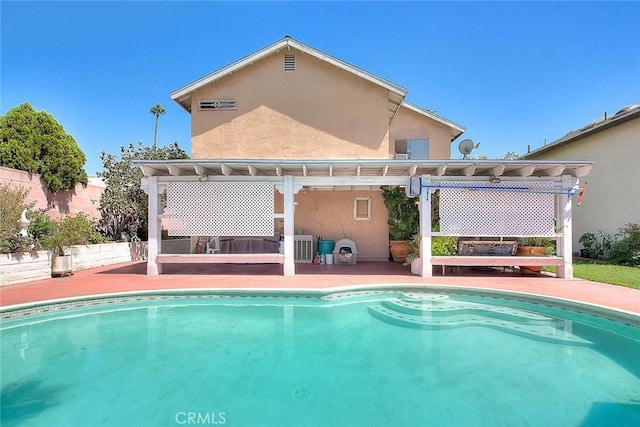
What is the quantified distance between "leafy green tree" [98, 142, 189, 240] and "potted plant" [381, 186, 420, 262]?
39.5ft

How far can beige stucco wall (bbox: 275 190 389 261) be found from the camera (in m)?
15.3

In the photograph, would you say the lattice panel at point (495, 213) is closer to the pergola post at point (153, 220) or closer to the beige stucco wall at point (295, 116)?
the beige stucco wall at point (295, 116)

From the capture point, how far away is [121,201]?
627 inches

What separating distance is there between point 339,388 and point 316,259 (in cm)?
962

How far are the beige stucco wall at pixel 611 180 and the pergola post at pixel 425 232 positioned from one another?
10549mm

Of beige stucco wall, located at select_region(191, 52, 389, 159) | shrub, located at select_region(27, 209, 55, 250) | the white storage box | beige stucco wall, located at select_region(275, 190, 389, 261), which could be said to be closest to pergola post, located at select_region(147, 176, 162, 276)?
shrub, located at select_region(27, 209, 55, 250)

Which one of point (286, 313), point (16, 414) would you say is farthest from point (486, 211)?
point (16, 414)

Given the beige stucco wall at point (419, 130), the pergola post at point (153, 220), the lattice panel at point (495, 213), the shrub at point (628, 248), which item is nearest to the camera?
the lattice panel at point (495, 213)

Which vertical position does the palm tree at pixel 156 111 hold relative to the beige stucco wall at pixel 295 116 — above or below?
above

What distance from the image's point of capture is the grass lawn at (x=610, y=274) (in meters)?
A: 9.91

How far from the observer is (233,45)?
17922 millimetres

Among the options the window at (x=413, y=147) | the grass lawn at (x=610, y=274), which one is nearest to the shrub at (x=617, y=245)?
the grass lawn at (x=610, y=274)

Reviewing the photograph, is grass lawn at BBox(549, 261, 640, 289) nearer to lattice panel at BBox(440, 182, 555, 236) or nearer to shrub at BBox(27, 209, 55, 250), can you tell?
lattice panel at BBox(440, 182, 555, 236)

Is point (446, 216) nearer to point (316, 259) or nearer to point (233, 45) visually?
point (316, 259)
